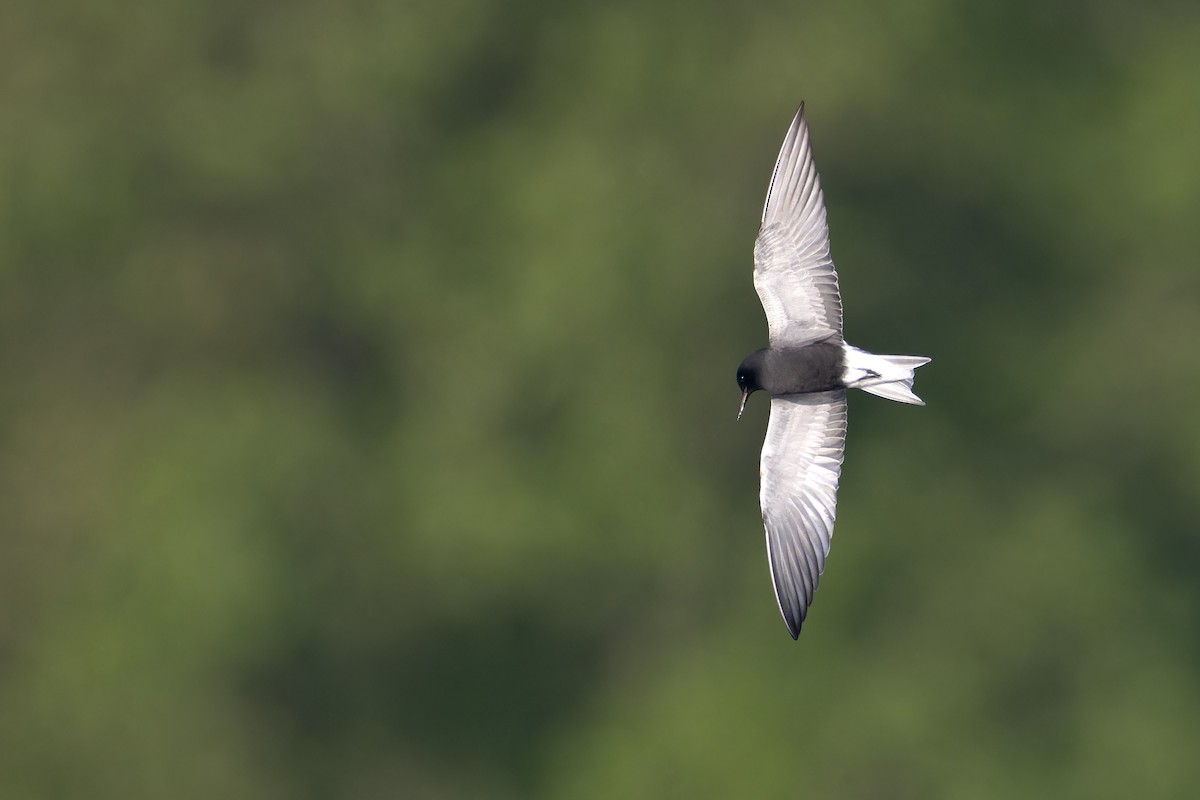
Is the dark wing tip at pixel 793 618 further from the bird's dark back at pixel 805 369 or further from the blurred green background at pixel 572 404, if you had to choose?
the blurred green background at pixel 572 404

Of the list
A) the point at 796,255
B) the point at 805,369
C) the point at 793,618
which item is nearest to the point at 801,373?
the point at 805,369

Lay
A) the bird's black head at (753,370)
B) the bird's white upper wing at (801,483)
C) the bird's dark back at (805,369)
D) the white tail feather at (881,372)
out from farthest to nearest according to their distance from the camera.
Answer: the bird's white upper wing at (801,483)
the bird's black head at (753,370)
the bird's dark back at (805,369)
the white tail feather at (881,372)

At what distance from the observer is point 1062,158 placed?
2206 centimetres

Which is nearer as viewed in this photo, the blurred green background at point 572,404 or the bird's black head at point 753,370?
the bird's black head at point 753,370

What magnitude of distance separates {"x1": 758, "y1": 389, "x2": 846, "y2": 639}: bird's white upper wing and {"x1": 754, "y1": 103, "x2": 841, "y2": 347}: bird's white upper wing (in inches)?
16.8

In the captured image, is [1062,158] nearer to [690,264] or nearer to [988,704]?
[690,264]

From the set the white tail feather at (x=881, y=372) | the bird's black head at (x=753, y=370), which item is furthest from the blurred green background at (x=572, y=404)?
the white tail feather at (x=881, y=372)

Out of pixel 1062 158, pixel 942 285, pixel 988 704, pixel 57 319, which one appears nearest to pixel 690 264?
pixel 942 285

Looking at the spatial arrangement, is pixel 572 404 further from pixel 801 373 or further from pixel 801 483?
pixel 801 373

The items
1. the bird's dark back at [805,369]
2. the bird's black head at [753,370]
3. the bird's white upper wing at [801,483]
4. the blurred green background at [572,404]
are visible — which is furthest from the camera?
the blurred green background at [572,404]

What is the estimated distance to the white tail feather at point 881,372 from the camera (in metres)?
8.30

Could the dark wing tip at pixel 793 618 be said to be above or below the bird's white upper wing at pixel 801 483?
below

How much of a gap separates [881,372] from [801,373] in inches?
17.8

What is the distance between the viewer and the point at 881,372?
27.3 ft
